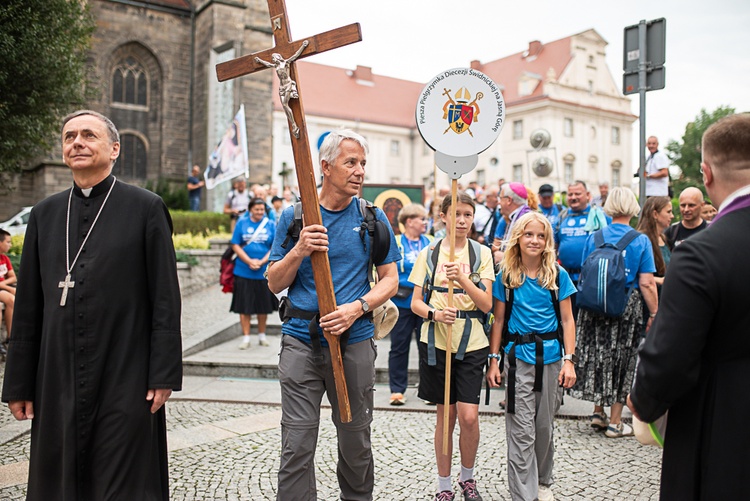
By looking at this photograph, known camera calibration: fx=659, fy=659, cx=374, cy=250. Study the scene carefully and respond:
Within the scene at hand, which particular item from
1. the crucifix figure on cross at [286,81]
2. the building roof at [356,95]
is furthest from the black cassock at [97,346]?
the building roof at [356,95]

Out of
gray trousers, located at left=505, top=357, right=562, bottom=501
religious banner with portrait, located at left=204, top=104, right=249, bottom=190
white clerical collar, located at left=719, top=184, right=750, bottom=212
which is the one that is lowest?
gray trousers, located at left=505, top=357, right=562, bottom=501

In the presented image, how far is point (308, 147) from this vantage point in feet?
10.5

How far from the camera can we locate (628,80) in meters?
8.08

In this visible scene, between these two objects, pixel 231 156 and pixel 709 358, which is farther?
pixel 231 156

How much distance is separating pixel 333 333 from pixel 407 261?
3.90m

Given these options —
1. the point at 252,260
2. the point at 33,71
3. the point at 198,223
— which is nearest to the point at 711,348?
the point at 252,260

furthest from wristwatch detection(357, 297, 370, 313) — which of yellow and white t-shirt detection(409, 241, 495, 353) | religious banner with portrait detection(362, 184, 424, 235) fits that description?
religious banner with portrait detection(362, 184, 424, 235)

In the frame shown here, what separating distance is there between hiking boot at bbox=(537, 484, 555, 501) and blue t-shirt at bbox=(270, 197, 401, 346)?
5.43 feet

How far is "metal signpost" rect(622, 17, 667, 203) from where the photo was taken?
781cm

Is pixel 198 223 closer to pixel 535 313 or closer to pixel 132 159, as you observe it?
pixel 132 159

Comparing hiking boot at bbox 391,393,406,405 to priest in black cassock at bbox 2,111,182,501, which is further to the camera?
hiking boot at bbox 391,393,406,405

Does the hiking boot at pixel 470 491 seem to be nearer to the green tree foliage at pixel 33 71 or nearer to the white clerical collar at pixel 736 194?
the white clerical collar at pixel 736 194

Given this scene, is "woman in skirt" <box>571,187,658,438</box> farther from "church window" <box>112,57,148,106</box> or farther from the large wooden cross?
"church window" <box>112,57,148,106</box>

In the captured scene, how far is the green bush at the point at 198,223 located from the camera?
17625 millimetres
